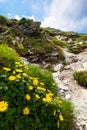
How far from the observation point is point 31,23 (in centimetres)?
2947

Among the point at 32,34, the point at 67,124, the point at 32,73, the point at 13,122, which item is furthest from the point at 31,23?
the point at 13,122

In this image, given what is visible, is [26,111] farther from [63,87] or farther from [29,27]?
[29,27]

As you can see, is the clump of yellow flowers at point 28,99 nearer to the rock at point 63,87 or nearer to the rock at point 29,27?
the rock at point 63,87

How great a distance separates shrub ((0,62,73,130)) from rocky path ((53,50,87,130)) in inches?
105

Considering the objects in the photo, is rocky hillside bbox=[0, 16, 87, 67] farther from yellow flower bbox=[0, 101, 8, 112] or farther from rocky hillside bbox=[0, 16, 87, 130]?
yellow flower bbox=[0, 101, 8, 112]

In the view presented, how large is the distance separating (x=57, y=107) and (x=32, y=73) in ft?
14.0

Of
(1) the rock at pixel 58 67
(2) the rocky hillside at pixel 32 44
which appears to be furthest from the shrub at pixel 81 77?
(2) the rocky hillside at pixel 32 44

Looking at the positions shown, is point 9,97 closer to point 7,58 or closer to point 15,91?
point 15,91

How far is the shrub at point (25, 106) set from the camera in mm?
8062

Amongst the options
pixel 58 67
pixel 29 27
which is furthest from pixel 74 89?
pixel 29 27

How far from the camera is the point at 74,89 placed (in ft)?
53.4

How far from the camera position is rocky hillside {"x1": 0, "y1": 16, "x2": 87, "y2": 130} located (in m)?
14.5

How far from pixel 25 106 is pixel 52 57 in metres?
14.8

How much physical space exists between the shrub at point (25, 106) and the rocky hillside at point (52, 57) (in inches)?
105
